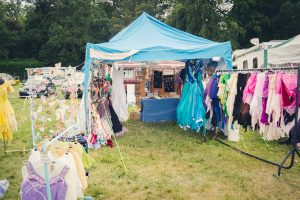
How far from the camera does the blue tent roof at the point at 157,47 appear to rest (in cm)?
656

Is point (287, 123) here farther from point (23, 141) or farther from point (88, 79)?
point (23, 141)

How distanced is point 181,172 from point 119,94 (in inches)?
199

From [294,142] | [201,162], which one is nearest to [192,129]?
[201,162]

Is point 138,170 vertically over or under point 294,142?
under

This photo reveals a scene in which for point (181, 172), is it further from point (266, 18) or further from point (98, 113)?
point (266, 18)

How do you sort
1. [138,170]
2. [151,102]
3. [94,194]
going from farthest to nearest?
[151,102]
[138,170]
[94,194]

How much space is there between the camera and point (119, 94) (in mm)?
9898

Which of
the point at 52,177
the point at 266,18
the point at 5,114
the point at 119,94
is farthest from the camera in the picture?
the point at 266,18

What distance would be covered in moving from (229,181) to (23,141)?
5330 millimetres

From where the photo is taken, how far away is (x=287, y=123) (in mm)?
4965

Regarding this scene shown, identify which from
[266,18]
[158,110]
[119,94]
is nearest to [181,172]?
[158,110]

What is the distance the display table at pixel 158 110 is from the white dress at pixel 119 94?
0.66m

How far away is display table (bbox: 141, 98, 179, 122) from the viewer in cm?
982

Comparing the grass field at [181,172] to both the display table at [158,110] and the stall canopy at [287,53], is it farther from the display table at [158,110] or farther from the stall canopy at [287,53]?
the stall canopy at [287,53]
